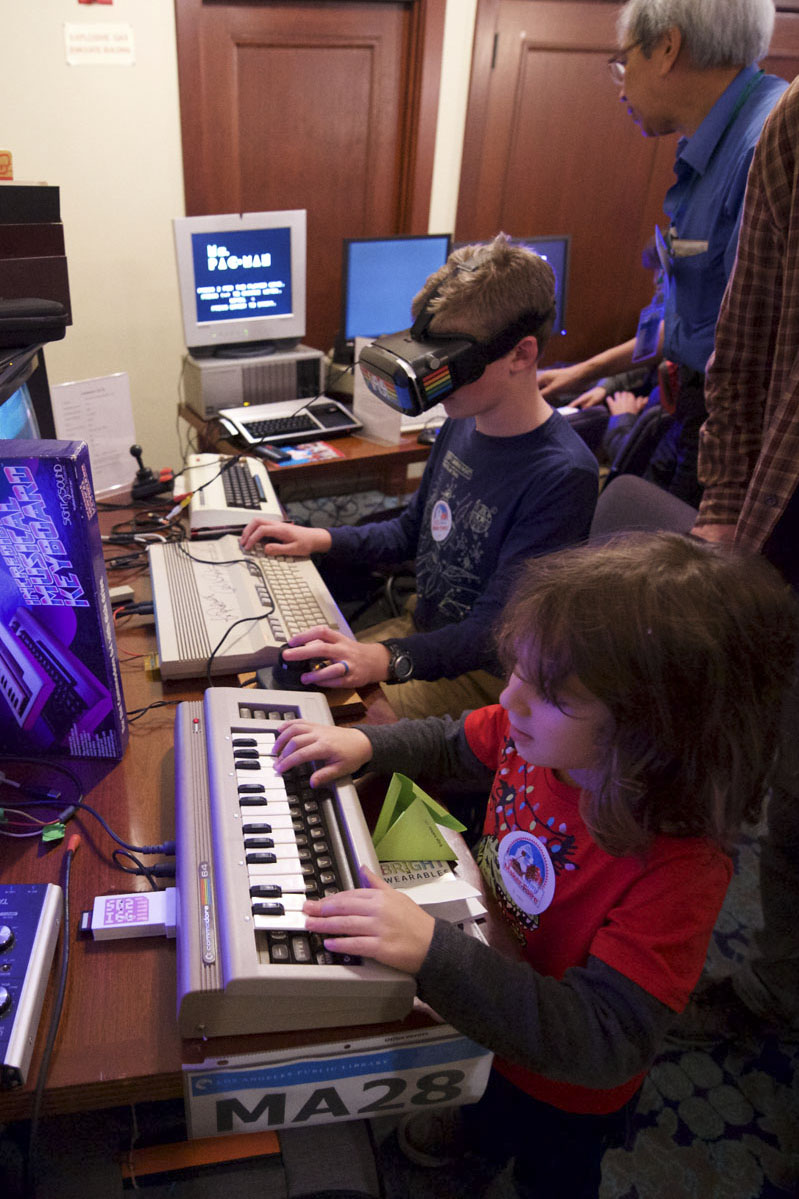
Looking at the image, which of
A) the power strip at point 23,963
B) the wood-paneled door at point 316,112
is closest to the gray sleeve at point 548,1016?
the power strip at point 23,963

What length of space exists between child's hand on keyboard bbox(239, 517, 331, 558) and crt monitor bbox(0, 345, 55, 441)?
0.41 m

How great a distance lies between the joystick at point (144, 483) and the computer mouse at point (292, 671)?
2.46ft

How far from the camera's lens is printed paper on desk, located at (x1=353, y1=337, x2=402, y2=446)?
7.82 ft

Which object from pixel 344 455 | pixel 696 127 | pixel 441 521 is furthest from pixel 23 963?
pixel 696 127

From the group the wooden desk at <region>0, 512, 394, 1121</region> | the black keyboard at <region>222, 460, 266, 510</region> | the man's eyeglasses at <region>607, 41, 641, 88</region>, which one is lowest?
the wooden desk at <region>0, 512, 394, 1121</region>

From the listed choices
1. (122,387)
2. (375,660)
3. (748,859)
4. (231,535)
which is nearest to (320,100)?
(122,387)

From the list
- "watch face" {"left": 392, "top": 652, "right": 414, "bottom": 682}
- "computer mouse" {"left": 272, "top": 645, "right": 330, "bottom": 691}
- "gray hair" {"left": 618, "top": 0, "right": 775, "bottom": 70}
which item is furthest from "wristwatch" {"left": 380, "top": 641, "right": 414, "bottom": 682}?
"gray hair" {"left": 618, "top": 0, "right": 775, "bottom": 70}

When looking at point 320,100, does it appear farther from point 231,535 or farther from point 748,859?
point 748,859

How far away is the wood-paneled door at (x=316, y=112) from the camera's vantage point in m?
2.79

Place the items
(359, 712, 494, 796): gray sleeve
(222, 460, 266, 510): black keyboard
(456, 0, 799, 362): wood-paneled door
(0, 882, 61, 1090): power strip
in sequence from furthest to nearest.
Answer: (456, 0, 799, 362): wood-paneled door, (222, 460, 266, 510): black keyboard, (359, 712, 494, 796): gray sleeve, (0, 882, 61, 1090): power strip

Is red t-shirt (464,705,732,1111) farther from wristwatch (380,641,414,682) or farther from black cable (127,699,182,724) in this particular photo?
black cable (127,699,182,724)

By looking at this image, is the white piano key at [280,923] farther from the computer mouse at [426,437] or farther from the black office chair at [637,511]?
the computer mouse at [426,437]

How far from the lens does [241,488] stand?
5.73ft

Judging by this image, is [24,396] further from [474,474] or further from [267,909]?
[267,909]
